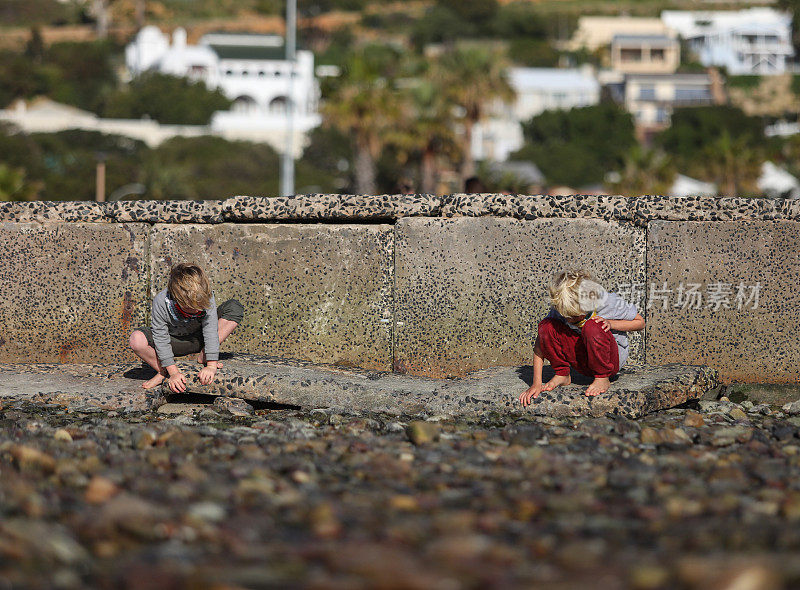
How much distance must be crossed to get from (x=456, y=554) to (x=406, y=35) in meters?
110

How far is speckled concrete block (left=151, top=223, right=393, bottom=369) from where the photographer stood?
612 centimetres

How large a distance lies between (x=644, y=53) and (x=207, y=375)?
110044mm

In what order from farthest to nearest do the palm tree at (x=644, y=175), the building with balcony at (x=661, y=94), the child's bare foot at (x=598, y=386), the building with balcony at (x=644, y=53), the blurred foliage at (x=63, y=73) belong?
the building with balcony at (x=644, y=53)
the building with balcony at (x=661, y=94)
the blurred foliage at (x=63, y=73)
the palm tree at (x=644, y=175)
the child's bare foot at (x=598, y=386)

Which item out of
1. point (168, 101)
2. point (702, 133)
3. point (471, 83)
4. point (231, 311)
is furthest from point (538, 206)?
point (702, 133)

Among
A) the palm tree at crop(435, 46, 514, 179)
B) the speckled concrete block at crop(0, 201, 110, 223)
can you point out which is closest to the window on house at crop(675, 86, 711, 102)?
the palm tree at crop(435, 46, 514, 179)

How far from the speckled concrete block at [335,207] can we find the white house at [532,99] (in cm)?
7381

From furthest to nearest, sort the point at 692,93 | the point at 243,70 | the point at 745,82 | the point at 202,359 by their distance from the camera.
→ 1. the point at 745,82
2. the point at 692,93
3. the point at 243,70
4. the point at 202,359

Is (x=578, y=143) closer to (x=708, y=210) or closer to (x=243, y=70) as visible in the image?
(x=243, y=70)

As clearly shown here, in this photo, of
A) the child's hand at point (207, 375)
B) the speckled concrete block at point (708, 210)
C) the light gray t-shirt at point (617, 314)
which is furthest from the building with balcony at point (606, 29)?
the child's hand at point (207, 375)

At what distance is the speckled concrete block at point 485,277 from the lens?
5.96 metres

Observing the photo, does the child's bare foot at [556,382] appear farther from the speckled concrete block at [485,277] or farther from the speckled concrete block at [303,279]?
the speckled concrete block at [303,279]

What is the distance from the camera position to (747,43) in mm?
111500

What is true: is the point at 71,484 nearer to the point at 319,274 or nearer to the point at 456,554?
the point at 456,554

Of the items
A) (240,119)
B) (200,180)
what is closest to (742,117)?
(240,119)
